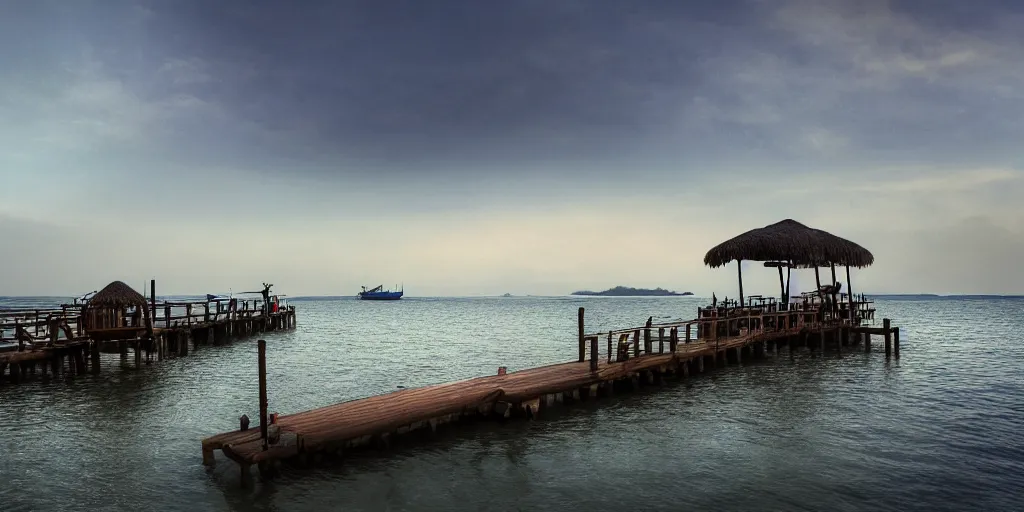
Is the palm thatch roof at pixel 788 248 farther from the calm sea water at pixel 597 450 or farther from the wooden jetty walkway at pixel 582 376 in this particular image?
the calm sea water at pixel 597 450

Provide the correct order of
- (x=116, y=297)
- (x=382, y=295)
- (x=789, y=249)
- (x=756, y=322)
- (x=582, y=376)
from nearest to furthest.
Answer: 1. (x=582, y=376)
2. (x=116, y=297)
3. (x=789, y=249)
4. (x=756, y=322)
5. (x=382, y=295)

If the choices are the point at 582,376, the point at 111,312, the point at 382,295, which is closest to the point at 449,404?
the point at 582,376

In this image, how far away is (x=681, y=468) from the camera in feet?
40.1

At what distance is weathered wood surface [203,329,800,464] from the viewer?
37.9 ft

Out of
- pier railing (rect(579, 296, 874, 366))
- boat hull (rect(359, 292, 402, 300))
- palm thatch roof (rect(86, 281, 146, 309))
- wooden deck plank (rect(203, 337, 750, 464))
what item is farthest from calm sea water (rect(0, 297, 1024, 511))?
boat hull (rect(359, 292, 402, 300))

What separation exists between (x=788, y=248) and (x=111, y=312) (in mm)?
32168

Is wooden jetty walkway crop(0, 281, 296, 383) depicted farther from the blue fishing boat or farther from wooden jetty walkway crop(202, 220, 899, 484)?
the blue fishing boat

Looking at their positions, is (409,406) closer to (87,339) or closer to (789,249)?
(87,339)

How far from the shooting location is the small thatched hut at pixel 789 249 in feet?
97.7

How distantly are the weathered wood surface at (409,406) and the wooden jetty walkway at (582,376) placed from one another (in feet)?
0.08

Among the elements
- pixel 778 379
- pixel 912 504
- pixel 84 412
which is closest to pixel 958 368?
pixel 778 379

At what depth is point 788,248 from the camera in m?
29.7

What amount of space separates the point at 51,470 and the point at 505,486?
9.24 m

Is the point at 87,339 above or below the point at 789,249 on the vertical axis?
below
